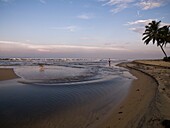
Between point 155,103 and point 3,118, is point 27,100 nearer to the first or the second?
point 3,118

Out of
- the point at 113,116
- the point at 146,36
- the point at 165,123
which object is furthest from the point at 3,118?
the point at 146,36

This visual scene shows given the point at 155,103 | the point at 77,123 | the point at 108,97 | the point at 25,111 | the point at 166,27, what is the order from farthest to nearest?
the point at 166,27
the point at 108,97
the point at 155,103
the point at 25,111
the point at 77,123

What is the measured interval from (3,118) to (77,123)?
2.37m

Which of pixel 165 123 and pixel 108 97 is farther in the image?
pixel 108 97

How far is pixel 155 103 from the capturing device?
6598 mm

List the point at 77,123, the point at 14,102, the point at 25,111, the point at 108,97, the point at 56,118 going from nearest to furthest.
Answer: the point at 77,123 → the point at 56,118 → the point at 25,111 → the point at 14,102 → the point at 108,97

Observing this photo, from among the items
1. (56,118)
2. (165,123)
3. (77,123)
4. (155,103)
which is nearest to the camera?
(165,123)

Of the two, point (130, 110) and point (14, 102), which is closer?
point (130, 110)

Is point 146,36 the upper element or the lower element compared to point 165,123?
upper

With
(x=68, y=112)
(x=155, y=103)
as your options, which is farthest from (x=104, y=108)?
(x=155, y=103)

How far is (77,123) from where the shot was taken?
5.20m

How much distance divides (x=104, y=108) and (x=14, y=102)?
3.75 meters

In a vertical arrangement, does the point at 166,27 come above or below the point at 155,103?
above

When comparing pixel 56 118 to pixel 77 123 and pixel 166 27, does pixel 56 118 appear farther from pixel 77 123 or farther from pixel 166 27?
pixel 166 27
